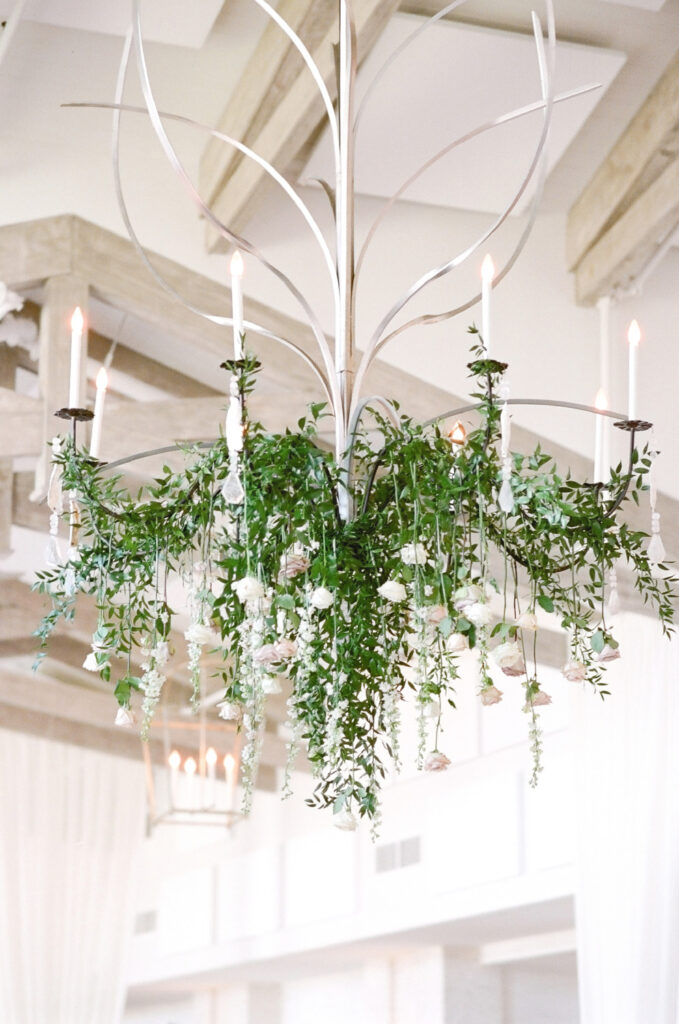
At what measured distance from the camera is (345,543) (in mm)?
2154

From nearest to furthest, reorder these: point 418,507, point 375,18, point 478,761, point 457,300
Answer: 1. point 418,507
2. point 375,18
3. point 457,300
4. point 478,761

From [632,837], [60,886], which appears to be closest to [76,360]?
[632,837]

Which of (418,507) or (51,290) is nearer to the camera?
(418,507)

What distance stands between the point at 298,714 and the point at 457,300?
277 centimetres

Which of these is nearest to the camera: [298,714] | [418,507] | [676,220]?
[418,507]

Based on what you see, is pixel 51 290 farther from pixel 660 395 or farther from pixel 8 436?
pixel 660 395

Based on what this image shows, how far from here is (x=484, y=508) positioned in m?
2.13

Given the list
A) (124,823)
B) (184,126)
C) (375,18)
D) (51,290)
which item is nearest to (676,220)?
(375,18)

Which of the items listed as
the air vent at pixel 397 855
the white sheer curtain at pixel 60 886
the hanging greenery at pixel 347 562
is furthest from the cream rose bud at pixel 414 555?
the white sheer curtain at pixel 60 886

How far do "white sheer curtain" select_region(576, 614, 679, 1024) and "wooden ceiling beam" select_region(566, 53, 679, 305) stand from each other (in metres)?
1.58

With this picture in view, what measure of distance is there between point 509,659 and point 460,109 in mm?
2662

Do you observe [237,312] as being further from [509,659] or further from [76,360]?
[509,659]

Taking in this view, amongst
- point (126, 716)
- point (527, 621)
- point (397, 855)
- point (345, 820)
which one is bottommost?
point (345, 820)

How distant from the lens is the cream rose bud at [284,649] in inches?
82.4
